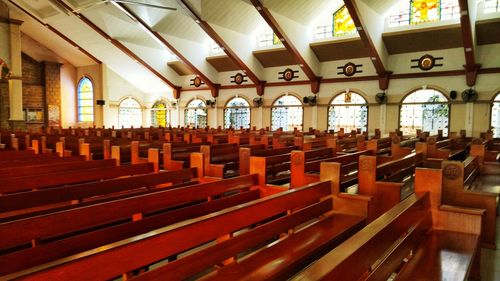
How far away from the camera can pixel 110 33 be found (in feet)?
42.8

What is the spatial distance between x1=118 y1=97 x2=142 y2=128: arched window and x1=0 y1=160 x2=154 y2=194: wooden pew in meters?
14.1

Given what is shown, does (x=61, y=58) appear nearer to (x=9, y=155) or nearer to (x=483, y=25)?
(x=9, y=155)

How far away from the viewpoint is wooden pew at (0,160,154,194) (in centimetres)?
289

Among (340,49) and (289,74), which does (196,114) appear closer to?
(289,74)

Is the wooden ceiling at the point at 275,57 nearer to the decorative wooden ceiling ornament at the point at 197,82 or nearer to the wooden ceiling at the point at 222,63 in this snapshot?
the wooden ceiling at the point at 222,63

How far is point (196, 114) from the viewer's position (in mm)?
16500

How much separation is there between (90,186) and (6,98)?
14188 millimetres

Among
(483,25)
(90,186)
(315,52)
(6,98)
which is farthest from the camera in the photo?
(6,98)

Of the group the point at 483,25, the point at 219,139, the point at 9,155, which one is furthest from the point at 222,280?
the point at 483,25

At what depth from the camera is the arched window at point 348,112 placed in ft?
40.3

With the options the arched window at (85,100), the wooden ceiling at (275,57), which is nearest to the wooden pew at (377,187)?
the wooden ceiling at (275,57)

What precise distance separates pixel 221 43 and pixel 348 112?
4979mm

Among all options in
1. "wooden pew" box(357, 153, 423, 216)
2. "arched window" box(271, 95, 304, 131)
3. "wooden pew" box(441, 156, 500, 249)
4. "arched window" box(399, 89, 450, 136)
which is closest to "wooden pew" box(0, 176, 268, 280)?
"wooden pew" box(357, 153, 423, 216)

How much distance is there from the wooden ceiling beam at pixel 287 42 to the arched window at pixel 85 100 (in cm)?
1008
